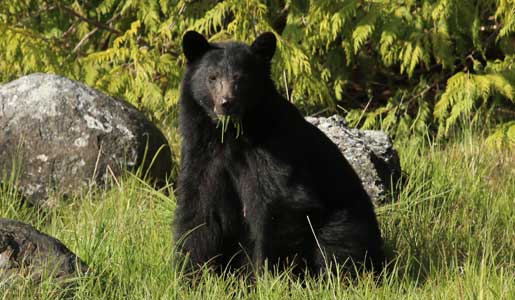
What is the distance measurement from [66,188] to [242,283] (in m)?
2.59

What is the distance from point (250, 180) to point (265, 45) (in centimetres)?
81

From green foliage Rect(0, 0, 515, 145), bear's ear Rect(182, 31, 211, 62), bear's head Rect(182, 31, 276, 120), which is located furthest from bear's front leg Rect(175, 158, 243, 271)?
green foliage Rect(0, 0, 515, 145)

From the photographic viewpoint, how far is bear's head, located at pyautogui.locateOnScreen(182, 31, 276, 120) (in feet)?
18.6

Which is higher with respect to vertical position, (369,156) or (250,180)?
(250,180)

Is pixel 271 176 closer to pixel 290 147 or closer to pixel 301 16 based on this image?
pixel 290 147

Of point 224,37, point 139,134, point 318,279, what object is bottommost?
point 318,279

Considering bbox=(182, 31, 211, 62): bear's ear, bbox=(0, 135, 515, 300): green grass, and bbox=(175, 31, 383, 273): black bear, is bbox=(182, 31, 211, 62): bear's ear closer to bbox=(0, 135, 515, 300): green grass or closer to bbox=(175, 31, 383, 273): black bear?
bbox=(175, 31, 383, 273): black bear

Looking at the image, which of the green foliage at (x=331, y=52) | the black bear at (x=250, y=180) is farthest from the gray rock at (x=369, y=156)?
the black bear at (x=250, y=180)

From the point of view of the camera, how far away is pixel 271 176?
5.73 metres

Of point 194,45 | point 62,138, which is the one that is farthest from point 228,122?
point 62,138

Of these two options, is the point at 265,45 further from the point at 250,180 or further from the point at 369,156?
the point at 369,156

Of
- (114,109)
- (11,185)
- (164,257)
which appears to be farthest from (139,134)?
(164,257)

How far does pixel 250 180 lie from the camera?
576 cm

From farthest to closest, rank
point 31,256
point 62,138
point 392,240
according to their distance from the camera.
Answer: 1. point 62,138
2. point 392,240
3. point 31,256
